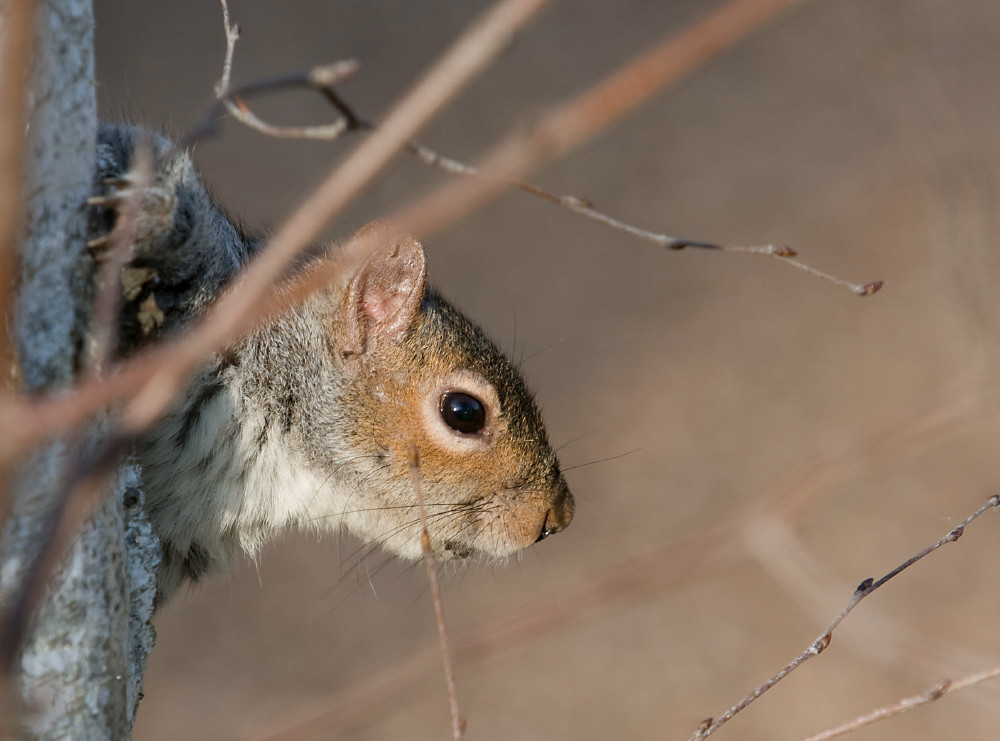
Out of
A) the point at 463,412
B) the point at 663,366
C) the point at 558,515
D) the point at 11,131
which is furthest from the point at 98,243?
the point at 663,366

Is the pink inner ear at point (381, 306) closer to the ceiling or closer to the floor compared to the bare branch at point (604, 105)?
closer to the floor

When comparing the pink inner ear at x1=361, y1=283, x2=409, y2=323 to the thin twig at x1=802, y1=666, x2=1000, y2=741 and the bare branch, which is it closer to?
the thin twig at x1=802, y1=666, x2=1000, y2=741

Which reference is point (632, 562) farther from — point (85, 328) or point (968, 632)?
point (968, 632)

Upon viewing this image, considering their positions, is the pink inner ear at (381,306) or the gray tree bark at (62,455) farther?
Answer: the pink inner ear at (381,306)

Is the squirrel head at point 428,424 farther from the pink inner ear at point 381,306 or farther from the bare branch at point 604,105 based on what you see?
the bare branch at point 604,105

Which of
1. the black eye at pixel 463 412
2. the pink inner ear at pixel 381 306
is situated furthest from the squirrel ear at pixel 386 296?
the black eye at pixel 463 412

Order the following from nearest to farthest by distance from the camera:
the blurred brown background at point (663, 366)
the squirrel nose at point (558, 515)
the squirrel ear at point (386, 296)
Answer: the squirrel ear at point (386, 296), the squirrel nose at point (558, 515), the blurred brown background at point (663, 366)

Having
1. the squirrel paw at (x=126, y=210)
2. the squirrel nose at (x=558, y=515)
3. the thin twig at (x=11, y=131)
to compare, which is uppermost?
the thin twig at (x=11, y=131)
